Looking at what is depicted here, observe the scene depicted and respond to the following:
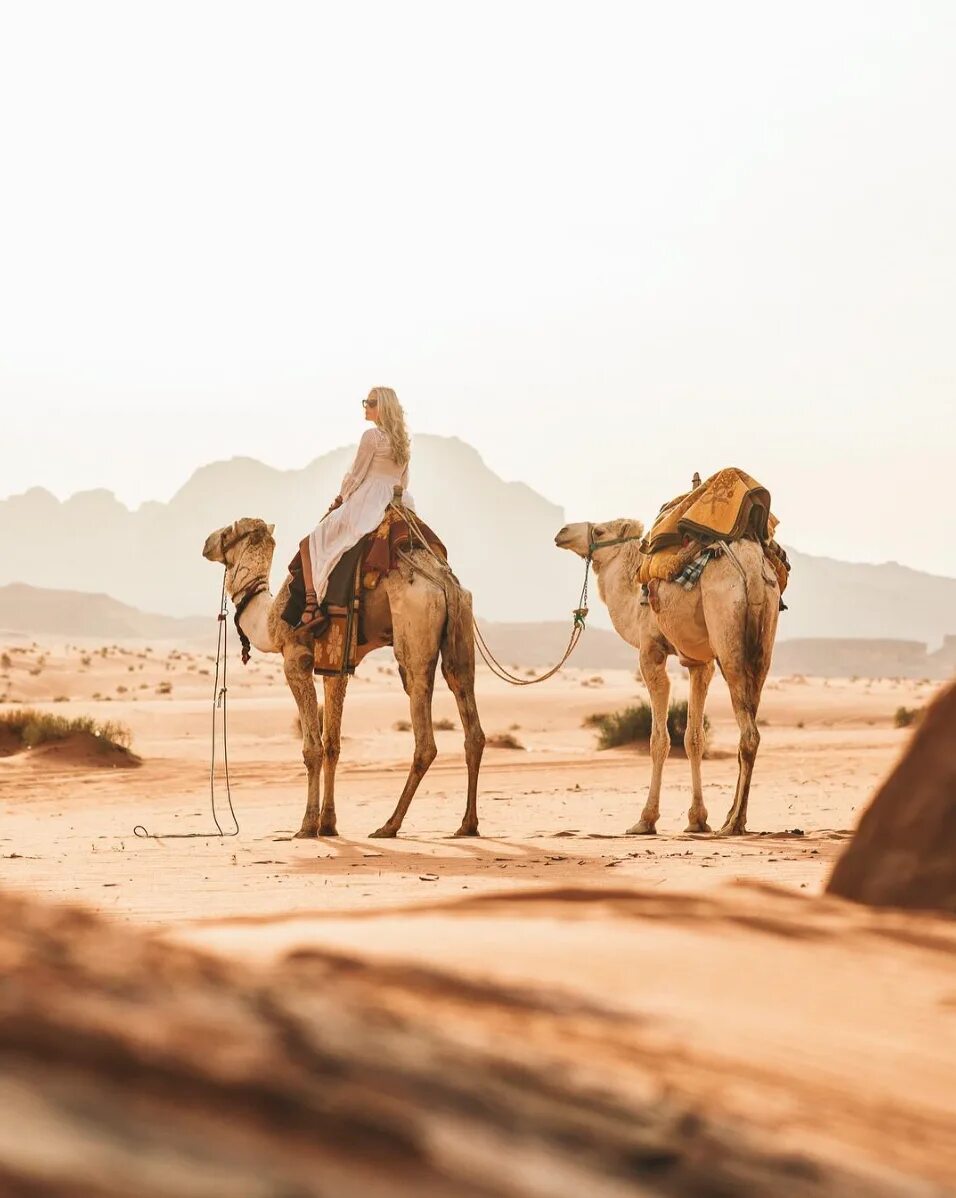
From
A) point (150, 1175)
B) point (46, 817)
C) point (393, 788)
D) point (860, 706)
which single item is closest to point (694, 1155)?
point (150, 1175)

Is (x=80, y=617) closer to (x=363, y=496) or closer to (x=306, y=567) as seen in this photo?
(x=306, y=567)

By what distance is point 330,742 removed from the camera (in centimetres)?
1248

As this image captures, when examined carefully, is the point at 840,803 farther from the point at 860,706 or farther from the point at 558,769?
the point at 860,706

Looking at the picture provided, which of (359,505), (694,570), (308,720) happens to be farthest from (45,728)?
(694,570)

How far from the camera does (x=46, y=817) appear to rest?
14984mm

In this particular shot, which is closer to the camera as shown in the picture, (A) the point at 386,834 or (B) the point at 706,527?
(A) the point at 386,834

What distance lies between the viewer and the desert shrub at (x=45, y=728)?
22.4 metres

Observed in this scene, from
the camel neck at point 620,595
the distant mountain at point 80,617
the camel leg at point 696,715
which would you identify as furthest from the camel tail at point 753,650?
the distant mountain at point 80,617

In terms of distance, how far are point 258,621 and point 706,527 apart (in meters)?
3.95

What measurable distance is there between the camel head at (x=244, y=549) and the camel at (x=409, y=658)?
227mm

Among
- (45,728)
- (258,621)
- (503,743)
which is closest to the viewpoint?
(258,621)

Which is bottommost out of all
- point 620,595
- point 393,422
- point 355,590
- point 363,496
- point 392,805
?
point 392,805

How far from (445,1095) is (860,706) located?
38.2m

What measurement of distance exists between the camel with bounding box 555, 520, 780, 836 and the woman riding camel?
7.76 ft
